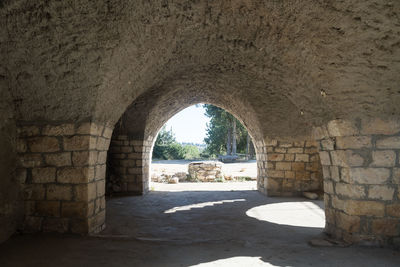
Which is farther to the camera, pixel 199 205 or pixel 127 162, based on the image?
pixel 127 162

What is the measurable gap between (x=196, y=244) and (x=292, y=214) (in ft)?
8.13

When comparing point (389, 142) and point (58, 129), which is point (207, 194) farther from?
point (389, 142)

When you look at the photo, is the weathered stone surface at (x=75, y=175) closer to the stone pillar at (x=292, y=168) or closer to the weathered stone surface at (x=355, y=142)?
the weathered stone surface at (x=355, y=142)

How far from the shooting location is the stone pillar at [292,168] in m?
6.93

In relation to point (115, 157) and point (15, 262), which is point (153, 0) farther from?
point (115, 157)

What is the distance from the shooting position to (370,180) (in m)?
2.89

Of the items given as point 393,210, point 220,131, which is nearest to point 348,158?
point 393,210

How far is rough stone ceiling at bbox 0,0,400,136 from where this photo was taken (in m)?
2.48

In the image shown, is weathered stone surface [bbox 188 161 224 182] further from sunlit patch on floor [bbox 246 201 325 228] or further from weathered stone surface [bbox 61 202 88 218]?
weathered stone surface [bbox 61 202 88 218]

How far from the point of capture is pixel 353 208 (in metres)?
2.95

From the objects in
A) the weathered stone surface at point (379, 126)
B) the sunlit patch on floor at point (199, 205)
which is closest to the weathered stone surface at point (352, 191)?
the weathered stone surface at point (379, 126)

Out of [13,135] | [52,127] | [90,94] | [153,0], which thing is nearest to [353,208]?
[153,0]

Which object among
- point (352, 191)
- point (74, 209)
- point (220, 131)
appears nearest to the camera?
point (352, 191)

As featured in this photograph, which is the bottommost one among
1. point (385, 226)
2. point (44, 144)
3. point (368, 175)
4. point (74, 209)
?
point (385, 226)
